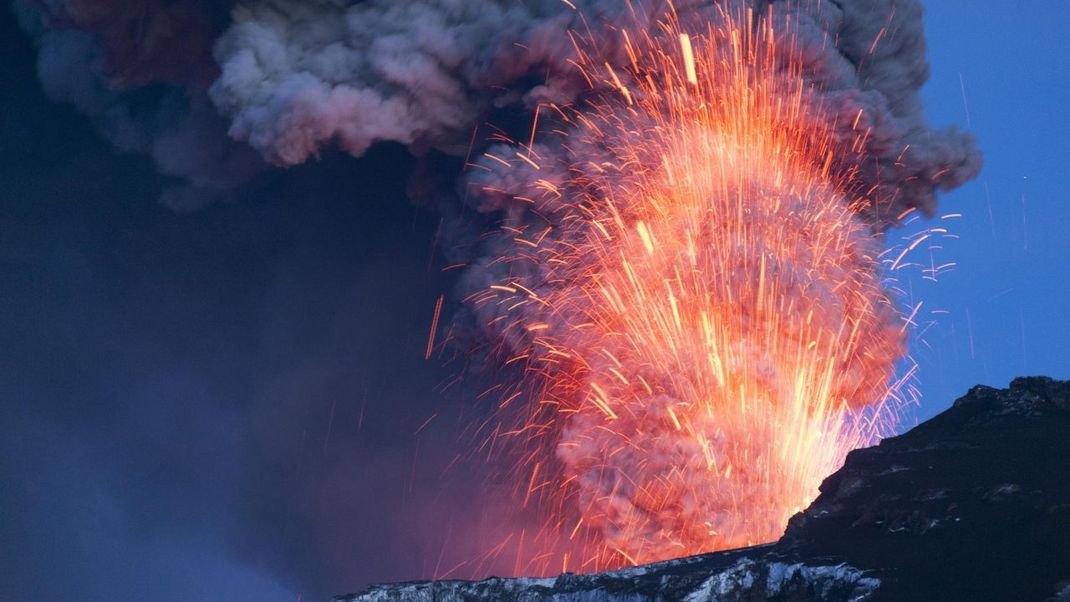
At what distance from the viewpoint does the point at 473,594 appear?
53.3 feet

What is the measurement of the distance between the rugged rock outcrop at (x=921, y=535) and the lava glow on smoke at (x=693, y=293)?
3238 millimetres

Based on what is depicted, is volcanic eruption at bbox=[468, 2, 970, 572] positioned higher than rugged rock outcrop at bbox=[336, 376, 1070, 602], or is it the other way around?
volcanic eruption at bbox=[468, 2, 970, 572]

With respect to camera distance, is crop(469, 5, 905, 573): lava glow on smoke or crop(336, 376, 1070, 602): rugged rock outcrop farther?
crop(469, 5, 905, 573): lava glow on smoke

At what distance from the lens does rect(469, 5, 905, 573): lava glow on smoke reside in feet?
63.7

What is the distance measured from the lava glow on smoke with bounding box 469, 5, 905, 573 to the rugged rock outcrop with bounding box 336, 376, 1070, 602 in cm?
324

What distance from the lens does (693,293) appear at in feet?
70.0

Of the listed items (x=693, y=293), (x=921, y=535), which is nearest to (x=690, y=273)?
(x=693, y=293)

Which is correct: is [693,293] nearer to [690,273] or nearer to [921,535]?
[690,273]

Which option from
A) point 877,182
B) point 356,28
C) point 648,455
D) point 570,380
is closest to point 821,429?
point 648,455

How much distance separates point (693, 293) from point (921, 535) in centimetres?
870

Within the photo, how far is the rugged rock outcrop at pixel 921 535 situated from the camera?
40.4 ft

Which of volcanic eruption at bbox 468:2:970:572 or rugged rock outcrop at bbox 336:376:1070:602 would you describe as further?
volcanic eruption at bbox 468:2:970:572

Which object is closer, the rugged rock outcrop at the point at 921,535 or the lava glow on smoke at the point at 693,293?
the rugged rock outcrop at the point at 921,535

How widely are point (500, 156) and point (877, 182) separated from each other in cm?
948
